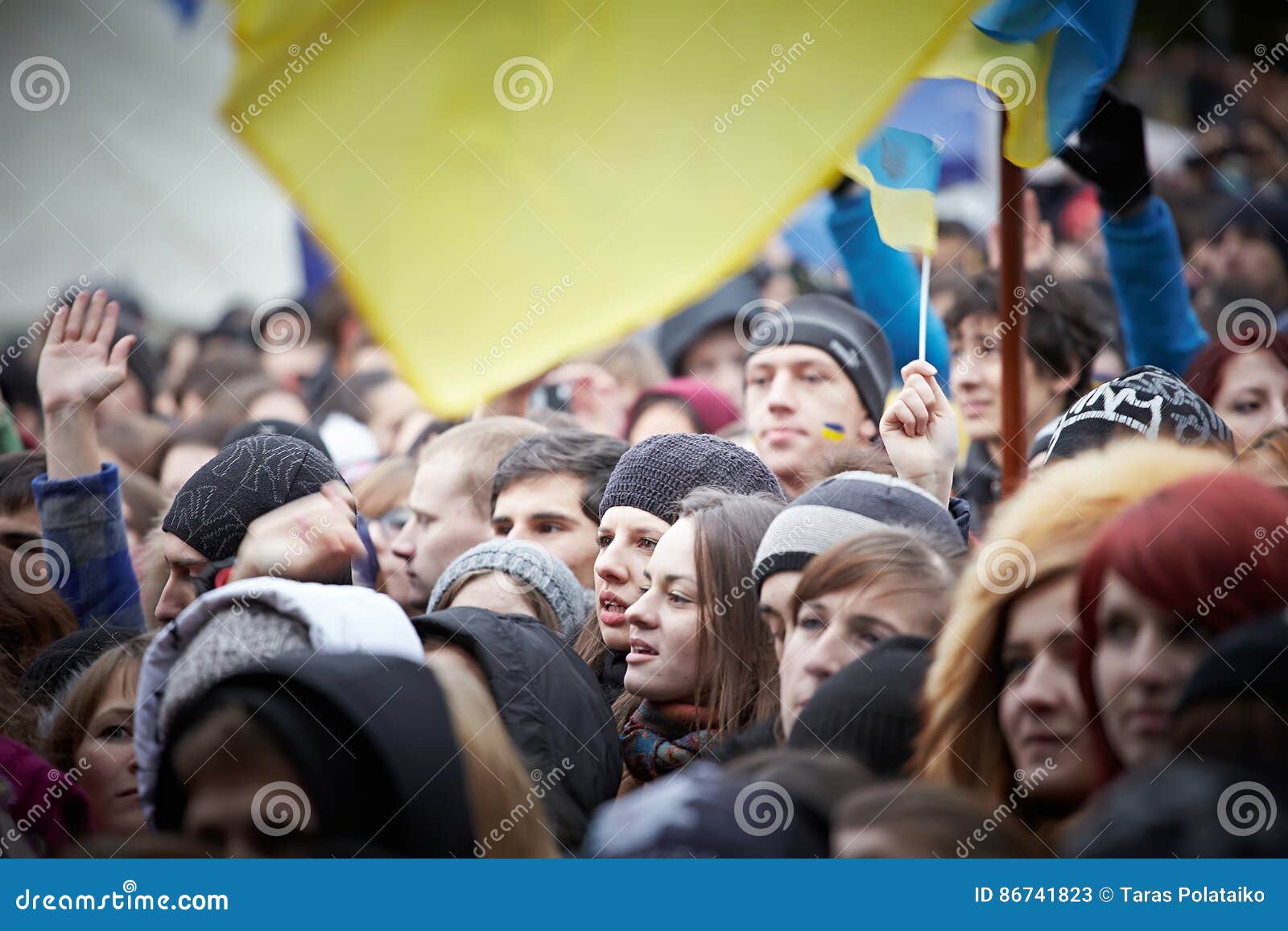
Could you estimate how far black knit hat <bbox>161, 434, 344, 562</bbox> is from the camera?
284 centimetres

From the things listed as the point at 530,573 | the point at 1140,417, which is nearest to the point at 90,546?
the point at 530,573

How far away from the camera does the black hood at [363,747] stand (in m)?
1.99

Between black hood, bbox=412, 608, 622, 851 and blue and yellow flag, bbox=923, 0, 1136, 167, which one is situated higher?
blue and yellow flag, bbox=923, 0, 1136, 167

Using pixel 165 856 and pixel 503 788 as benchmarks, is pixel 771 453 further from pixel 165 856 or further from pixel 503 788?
pixel 165 856

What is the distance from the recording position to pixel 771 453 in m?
4.20

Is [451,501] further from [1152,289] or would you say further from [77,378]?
[1152,289]

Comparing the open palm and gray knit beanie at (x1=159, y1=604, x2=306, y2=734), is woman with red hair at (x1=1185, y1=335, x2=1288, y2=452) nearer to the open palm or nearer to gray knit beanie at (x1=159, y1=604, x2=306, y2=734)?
gray knit beanie at (x1=159, y1=604, x2=306, y2=734)

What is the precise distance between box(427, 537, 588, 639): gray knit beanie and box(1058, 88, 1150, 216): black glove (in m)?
2.07

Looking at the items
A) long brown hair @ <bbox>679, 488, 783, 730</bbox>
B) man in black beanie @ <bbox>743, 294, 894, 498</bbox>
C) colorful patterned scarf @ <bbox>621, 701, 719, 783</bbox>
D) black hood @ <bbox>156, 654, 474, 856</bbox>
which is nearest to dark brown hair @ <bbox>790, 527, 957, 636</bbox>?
long brown hair @ <bbox>679, 488, 783, 730</bbox>

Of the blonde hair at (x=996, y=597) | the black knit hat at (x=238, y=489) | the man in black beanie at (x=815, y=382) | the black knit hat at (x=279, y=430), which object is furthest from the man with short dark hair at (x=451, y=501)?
the blonde hair at (x=996, y=597)

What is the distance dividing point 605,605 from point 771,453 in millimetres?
1329

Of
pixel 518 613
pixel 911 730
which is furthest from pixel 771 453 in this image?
pixel 911 730

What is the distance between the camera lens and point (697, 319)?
669 cm

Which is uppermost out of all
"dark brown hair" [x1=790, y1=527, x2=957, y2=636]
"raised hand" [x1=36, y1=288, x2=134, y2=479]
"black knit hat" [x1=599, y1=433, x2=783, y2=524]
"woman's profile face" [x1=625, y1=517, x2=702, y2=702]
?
"dark brown hair" [x1=790, y1=527, x2=957, y2=636]
